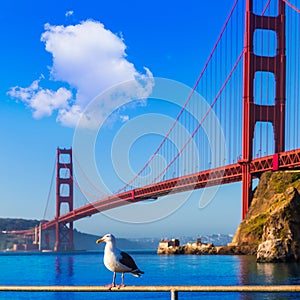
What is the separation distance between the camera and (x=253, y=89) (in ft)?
253

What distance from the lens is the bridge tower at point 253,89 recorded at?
73.9 meters

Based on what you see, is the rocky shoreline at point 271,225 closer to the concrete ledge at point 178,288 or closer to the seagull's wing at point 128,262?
the seagull's wing at point 128,262

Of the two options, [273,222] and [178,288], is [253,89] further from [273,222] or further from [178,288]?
[178,288]

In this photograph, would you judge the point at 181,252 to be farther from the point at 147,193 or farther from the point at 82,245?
the point at 82,245

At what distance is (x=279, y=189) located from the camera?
76438 mm

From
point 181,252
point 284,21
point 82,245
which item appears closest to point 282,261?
point 284,21

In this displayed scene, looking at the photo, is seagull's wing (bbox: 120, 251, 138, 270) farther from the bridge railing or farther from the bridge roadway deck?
the bridge roadway deck

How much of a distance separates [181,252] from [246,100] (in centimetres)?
3372

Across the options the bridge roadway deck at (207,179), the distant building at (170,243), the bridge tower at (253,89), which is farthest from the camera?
the distant building at (170,243)

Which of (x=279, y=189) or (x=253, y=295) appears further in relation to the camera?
(x=279, y=189)

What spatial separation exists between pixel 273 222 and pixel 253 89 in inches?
710

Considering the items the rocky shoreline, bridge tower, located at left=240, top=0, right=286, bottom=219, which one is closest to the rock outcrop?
the rocky shoreline

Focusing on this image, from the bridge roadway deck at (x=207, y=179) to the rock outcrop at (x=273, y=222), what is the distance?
8.29 ft

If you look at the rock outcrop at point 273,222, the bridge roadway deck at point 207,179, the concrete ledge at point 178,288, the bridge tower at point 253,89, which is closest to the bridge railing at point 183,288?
the concrete ledge at point 178,288
